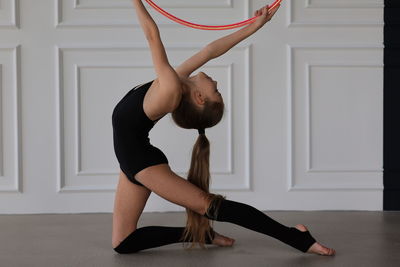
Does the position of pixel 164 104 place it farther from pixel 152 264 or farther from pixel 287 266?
pixel 287 266

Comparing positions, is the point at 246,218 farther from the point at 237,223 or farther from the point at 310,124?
the point at 310,124

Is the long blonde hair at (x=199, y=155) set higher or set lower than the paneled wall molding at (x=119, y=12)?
lower

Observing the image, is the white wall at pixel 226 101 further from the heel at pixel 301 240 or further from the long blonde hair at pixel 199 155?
the heel at pixel 301 240

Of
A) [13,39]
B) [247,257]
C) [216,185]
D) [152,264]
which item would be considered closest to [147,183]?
[152,264]

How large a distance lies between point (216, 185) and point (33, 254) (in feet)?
3.93

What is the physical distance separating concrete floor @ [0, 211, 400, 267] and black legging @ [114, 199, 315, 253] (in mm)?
39

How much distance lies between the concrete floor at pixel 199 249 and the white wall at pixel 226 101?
16 centimetres

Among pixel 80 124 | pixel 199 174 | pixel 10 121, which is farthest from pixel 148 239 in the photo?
pixel 10 121

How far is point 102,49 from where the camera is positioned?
3.24 m

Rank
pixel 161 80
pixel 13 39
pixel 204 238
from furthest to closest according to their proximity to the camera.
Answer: pixel 13 39, pixel 204 238, pixel 161 80

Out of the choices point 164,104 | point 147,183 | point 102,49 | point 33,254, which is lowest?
point 33,254

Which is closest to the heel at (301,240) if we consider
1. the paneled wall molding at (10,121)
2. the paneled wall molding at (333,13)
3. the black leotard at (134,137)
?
the black leotard at (134,137)

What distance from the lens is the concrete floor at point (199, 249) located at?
218 centimetres

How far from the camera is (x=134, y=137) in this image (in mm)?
2236
